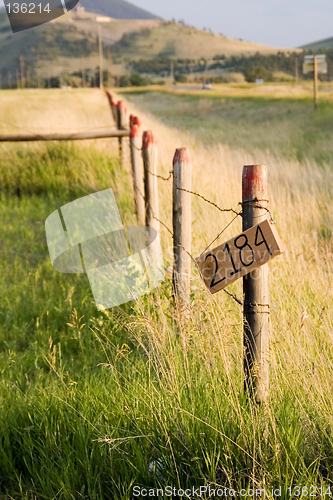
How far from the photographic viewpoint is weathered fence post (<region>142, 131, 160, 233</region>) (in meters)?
5.01

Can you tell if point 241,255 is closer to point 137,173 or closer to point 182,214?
point 182,214

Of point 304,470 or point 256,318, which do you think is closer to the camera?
point 304,470

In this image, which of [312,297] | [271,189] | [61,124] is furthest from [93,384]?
[61,124]

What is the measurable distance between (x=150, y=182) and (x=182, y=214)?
1.49 metres

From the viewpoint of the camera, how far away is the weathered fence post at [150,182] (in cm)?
A: 501

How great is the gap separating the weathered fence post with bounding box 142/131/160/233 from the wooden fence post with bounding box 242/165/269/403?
2.65 meters

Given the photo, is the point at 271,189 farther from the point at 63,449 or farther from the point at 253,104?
the point at 253,104

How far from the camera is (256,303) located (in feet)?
7.64

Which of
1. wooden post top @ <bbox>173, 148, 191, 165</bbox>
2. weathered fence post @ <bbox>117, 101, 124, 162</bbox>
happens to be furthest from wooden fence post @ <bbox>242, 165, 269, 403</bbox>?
weathered fence post @ <bbox>117, 101, 124, 162</bbox>

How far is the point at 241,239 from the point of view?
2205 mm

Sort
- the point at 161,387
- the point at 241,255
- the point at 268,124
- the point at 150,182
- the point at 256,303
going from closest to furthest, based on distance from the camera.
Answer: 1. the point at 241,255
2. the point at 256,303
3. the point at 161,387
4. the point at 150,182
5. the point at 268,124

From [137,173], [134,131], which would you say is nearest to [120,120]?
[134,131]

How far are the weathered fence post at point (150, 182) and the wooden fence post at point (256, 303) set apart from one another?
265 centimetres

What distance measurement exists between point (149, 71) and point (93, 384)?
16563 cm
